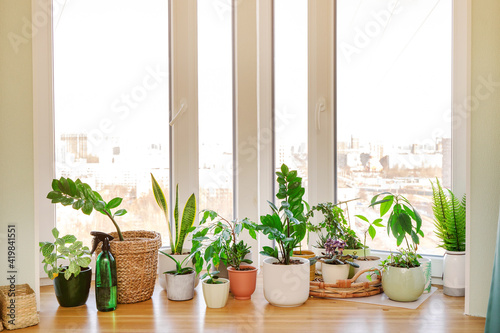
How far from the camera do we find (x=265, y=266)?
1627 millimetres

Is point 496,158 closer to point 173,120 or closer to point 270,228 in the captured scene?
point 270,228

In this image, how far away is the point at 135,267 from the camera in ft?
5.42

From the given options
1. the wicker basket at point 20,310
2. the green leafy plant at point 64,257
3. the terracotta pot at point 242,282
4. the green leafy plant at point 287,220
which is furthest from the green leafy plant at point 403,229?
the wicker basket at point 20,310

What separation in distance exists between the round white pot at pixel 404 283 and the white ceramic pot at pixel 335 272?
0.16 m

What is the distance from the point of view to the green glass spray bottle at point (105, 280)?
1.58m

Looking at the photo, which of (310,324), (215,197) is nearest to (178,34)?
(215,197)

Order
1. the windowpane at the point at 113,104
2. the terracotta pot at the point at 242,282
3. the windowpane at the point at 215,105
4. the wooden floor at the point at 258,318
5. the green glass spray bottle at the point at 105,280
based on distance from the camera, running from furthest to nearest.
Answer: the windowpane at the point at 215,105 < the windowpane at the point at 113,104 < the terracotta pot at the point at 242,282 < the green glass spray bottle at the point at 105,280 < the wooden floor at the point at 258,318

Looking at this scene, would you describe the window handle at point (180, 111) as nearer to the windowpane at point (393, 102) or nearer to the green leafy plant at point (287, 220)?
the green leafy plant at point (287, 220)

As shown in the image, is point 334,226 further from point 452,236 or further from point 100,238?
point 100,238

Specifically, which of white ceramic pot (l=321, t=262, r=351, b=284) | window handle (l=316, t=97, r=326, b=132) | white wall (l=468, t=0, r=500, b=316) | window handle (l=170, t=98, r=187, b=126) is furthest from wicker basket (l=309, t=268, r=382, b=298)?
window handle (l=170, t=98, r=187, b=126)

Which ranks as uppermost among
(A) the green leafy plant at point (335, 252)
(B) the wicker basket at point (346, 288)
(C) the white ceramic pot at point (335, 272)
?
(A) the green leafy plant at point (335, 252)

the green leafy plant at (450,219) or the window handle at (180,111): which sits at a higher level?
the window handle at (180,111)

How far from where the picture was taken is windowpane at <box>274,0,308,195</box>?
2113 mm

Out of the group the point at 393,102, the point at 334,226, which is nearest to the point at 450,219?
the point at 334,226
